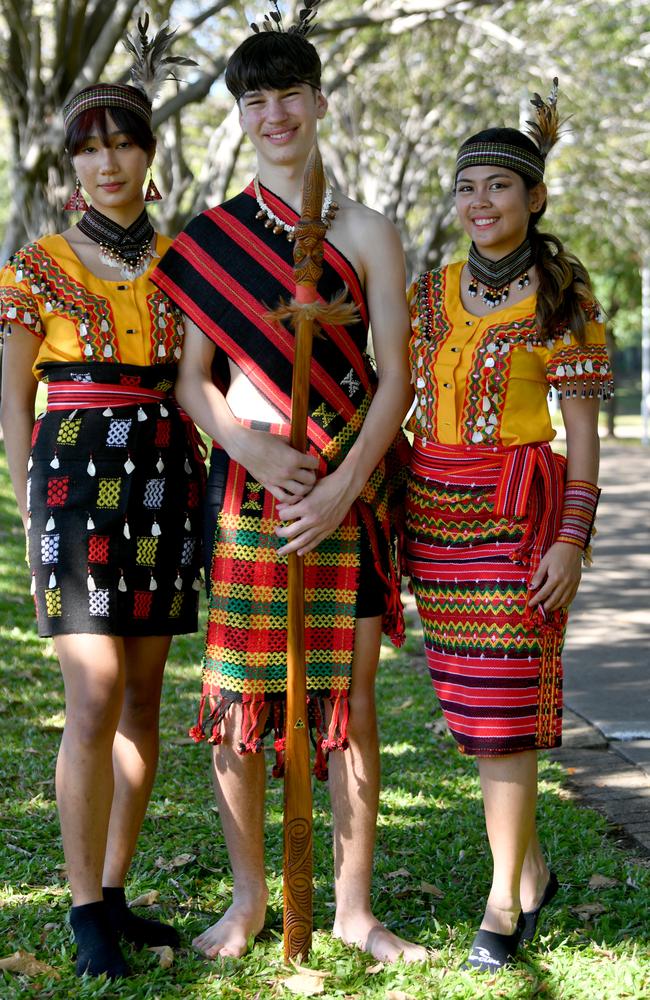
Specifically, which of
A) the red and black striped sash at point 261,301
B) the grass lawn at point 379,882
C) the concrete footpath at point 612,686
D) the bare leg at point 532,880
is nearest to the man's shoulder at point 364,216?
the red and black striped sash at point 261,301

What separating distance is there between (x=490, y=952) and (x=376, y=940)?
30 centimetres

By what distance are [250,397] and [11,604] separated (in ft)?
15.8

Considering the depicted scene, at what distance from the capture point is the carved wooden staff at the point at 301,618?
9.13 ft

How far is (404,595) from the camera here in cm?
849

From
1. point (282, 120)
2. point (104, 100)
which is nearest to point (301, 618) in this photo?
point (282, 120)

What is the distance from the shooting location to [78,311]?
291cm

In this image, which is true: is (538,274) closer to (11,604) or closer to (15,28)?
(11,604)

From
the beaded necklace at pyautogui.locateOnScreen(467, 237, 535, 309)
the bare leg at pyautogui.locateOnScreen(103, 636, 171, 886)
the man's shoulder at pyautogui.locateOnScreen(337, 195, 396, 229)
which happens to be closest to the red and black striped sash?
the man's shoulder at pyautogui.locateOnScreen(337, 195, 396, 229)

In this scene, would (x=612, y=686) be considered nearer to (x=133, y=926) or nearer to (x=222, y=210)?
(x=133, y=926)

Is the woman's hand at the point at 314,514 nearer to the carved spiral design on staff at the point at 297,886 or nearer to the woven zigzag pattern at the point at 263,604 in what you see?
the woven zigzag pattern at the point at 263,604

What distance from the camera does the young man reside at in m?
A: 2.98

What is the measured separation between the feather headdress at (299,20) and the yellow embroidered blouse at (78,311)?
2.43 ft

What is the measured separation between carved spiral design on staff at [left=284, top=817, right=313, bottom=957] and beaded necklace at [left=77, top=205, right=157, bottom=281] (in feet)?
4.77

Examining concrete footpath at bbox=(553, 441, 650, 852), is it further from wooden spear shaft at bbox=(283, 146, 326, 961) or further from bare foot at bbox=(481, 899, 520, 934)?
wooden spear shaft at bbox=(283, 146, 326, 961)
